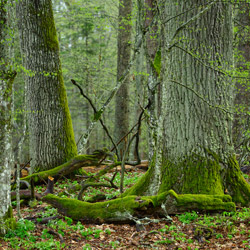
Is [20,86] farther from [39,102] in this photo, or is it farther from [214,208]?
[214,208]

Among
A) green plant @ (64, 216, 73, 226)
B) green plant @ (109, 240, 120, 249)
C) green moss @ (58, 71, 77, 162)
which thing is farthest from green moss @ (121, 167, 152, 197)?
green moss @ (58, 71, 77, 162)

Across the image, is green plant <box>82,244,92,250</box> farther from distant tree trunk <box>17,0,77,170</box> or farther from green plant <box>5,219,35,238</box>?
distant tree trunk <box>17,0,77,170</box>

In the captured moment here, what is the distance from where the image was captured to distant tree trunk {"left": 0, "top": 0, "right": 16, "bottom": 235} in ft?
12.4

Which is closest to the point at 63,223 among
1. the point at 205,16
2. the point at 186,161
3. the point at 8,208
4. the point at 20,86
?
the point at 8,208

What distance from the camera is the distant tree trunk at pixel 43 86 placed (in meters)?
7.76

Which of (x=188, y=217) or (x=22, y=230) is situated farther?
(x=188, y=217)

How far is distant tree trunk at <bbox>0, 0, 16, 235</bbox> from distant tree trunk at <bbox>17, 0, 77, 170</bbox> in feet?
13.1

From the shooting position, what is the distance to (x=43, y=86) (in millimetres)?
7852

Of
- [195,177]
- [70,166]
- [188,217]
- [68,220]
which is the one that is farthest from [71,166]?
[188,217]

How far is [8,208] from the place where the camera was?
3.93 m

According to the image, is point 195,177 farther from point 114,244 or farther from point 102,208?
point 114,244

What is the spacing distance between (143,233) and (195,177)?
1492mm

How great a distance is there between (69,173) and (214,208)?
4.31 metres

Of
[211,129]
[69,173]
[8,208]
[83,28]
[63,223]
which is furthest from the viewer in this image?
[83,28]
